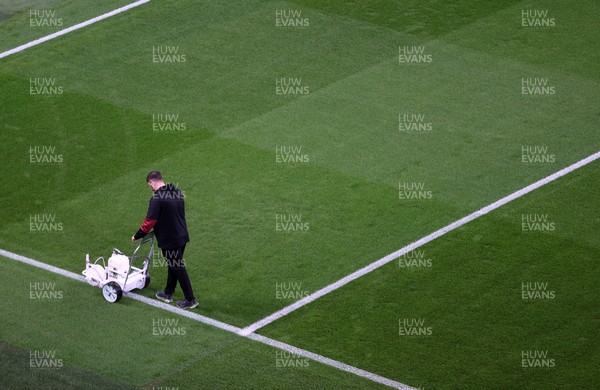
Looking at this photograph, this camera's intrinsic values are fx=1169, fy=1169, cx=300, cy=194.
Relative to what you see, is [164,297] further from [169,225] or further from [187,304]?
[169,225]

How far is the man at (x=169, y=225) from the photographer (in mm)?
15000

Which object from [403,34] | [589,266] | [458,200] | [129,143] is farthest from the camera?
[403,34]

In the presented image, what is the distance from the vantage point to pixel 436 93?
2106cm

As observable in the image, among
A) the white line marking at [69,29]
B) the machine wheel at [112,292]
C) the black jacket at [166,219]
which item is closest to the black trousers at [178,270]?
the black jacket at [166,219]

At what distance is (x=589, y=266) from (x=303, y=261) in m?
4.00

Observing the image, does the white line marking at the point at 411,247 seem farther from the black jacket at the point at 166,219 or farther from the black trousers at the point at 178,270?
the black jacket at the point at 166,219

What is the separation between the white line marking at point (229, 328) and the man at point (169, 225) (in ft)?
1.03

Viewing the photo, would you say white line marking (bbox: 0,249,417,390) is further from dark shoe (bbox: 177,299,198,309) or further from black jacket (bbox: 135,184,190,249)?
black jacket (bbox: 135,184,190,249)

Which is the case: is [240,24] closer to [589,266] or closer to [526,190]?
[526,190]

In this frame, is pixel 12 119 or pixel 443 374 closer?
pixel 443 374

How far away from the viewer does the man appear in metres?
15.0

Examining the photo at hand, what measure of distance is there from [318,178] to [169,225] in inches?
157

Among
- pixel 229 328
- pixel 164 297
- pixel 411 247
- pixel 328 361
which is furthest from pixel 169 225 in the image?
pixel 411 247

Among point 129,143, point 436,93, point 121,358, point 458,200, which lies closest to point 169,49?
point 129,143
